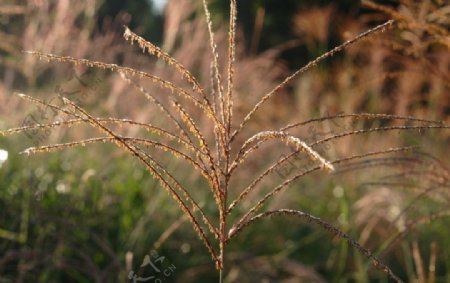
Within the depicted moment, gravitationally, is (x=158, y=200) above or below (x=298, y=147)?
above

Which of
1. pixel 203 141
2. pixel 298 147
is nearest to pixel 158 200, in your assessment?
pixel 203 141

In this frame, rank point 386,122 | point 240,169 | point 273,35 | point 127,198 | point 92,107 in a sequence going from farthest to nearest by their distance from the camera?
point 273,35, point 386,122, point 240,169, point 92,107, point 127,198

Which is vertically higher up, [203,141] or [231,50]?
[231,50]

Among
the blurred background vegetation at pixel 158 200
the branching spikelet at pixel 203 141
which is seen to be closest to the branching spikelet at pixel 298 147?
the branching spikelet at pixel 203 141

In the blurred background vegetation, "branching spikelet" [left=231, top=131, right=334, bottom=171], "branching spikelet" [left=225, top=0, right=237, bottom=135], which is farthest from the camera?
the blurred background vegetation

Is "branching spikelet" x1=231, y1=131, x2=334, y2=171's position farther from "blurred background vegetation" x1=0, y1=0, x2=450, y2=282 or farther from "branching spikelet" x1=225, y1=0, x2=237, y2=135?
"blurred background vegetation" x1=0, y1=0, x2=450, y2=282

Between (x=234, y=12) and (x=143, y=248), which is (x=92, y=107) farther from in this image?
(x=234, y=12)

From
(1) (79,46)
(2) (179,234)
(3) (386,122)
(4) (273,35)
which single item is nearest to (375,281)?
(2) (179,234)

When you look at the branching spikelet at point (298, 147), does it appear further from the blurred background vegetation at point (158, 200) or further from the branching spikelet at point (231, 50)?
the blurred background vegetation at point (158, 200)

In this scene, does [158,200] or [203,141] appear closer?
[203,141]

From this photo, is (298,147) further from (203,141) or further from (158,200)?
(158,200)

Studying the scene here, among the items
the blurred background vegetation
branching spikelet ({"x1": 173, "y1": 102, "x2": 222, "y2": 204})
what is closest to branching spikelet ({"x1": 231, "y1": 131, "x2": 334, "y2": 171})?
branching spikelet ({"x1": 173, "y1": 102, "x2": 222, "y2": 204})
